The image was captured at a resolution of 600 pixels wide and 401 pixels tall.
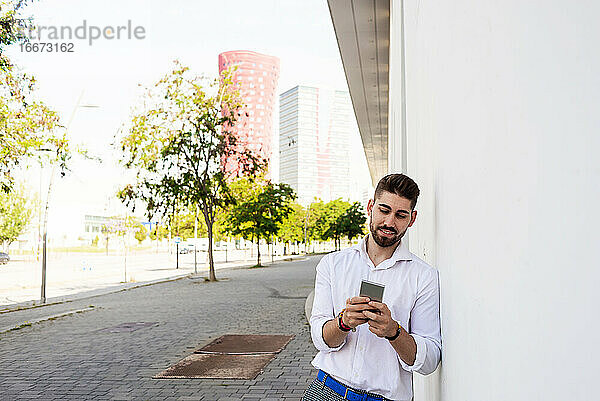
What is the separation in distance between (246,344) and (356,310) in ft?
27.5

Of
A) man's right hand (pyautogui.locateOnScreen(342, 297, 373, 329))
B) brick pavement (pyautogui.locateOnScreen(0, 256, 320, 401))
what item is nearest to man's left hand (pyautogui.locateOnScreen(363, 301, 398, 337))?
man's right hand (pyautogui.locateOnScreen(342, 297, 373, 329))

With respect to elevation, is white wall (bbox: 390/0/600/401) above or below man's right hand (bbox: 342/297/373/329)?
above

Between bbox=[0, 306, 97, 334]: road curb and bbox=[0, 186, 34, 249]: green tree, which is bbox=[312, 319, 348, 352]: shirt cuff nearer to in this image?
bbox=[0, 306, 97, 334]: road curb

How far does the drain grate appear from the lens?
7754 mm

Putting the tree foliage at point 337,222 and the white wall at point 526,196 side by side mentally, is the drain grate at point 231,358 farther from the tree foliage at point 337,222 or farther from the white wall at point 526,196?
the tree foliage at point 337,222

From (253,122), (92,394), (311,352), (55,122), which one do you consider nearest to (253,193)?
(55,122)

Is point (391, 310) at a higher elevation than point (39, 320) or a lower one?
higher

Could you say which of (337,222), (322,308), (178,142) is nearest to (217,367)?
(322,308)

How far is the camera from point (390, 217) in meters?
2.50

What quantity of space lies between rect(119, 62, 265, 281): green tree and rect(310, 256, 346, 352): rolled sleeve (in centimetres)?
2400

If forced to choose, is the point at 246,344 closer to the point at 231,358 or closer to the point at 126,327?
the point at 231,358

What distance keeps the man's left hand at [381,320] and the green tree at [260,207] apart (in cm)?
3289

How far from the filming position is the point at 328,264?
8.86 ft

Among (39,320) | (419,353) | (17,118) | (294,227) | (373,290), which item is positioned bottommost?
(39,320)
